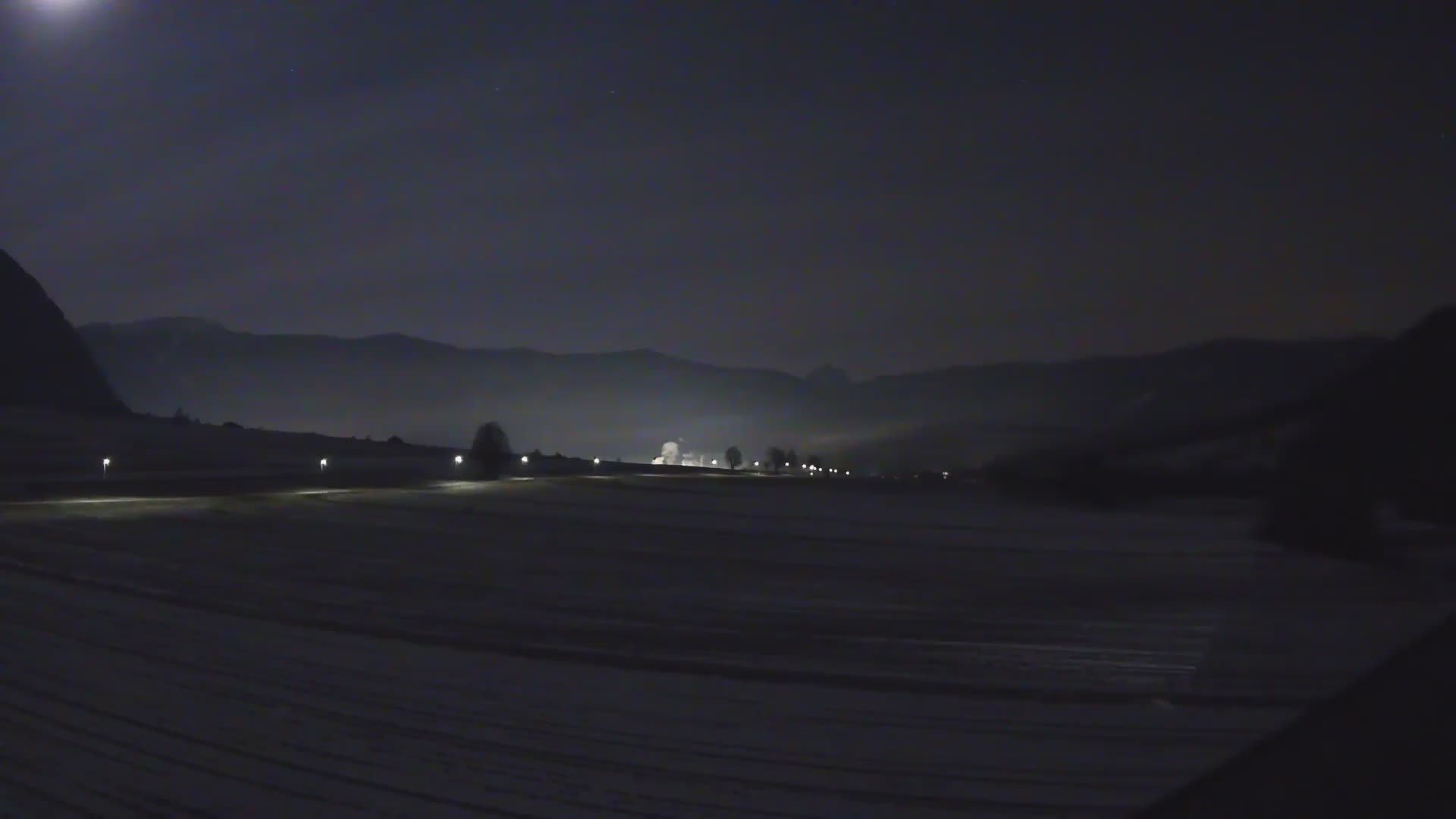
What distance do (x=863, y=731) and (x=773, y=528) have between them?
904cm

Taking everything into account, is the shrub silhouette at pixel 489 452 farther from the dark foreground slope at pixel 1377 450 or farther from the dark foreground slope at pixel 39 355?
the dark foreground slope at pixel 39 355

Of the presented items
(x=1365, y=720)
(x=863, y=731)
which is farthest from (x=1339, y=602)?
(x=1365, y=720)

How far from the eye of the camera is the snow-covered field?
4.73 metres

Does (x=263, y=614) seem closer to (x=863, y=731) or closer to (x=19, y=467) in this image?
(x=863, y=731)

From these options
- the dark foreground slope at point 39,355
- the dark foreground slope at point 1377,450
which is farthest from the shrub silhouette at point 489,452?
the dark foreground slope at point 39,355

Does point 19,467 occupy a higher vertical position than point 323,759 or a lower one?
higher

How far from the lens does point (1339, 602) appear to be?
6.11 meters

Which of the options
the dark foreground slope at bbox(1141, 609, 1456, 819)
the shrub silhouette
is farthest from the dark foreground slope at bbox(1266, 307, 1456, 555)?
the shrub silhouette

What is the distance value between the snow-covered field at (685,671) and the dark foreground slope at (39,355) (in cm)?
6530

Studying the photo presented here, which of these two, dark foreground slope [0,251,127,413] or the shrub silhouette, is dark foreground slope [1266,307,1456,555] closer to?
the shrub silhouette

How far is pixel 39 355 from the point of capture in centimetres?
7294

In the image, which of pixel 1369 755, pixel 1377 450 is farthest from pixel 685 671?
pixel 1369 755

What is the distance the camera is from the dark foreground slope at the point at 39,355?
221 ft

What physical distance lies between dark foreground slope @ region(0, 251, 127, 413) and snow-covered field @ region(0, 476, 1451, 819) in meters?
65.3
